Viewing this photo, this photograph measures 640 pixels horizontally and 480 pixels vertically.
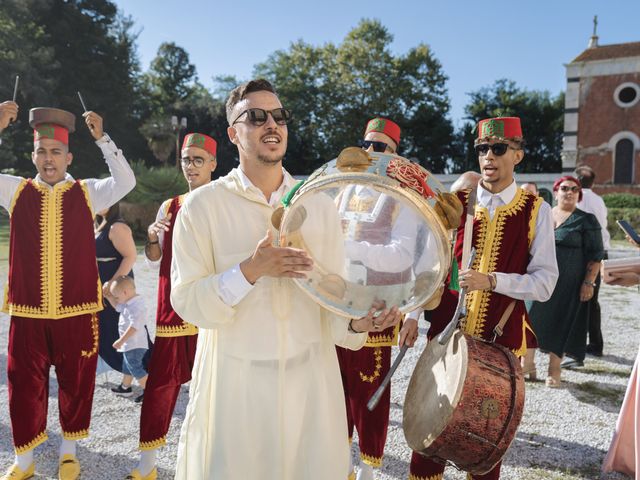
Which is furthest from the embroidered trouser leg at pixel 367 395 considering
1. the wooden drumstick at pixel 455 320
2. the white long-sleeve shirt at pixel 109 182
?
the white long-sleeve shirt at pixel 109 182

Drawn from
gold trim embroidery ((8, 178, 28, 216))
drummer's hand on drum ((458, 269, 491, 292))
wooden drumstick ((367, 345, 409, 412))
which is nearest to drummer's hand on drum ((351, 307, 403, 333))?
wooden drumstick ((367, 345, 409, 412))

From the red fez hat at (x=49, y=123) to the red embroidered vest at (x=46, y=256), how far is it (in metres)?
0.34

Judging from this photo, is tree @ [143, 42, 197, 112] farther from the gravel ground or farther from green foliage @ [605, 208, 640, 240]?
the gravel ground

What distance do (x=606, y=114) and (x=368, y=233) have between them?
31.9 metres

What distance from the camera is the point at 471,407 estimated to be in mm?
2436

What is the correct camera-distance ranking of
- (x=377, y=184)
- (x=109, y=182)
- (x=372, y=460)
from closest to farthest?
(x=377, y=184) → (x=372, y=460) → (x=109, y=182)

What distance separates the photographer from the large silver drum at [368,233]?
182cm

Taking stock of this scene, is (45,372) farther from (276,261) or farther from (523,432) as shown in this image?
(523,432)

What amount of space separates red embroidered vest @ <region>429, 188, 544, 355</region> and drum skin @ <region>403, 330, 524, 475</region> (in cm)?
41

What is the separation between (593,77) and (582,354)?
2810cm

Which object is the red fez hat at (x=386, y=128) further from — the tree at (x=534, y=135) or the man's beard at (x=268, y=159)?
the tree at (x=534, y=135)

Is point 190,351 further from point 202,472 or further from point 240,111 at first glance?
point 240,111

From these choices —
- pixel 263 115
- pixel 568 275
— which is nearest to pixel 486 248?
pixel 263 115

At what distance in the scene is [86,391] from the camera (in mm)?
3561
